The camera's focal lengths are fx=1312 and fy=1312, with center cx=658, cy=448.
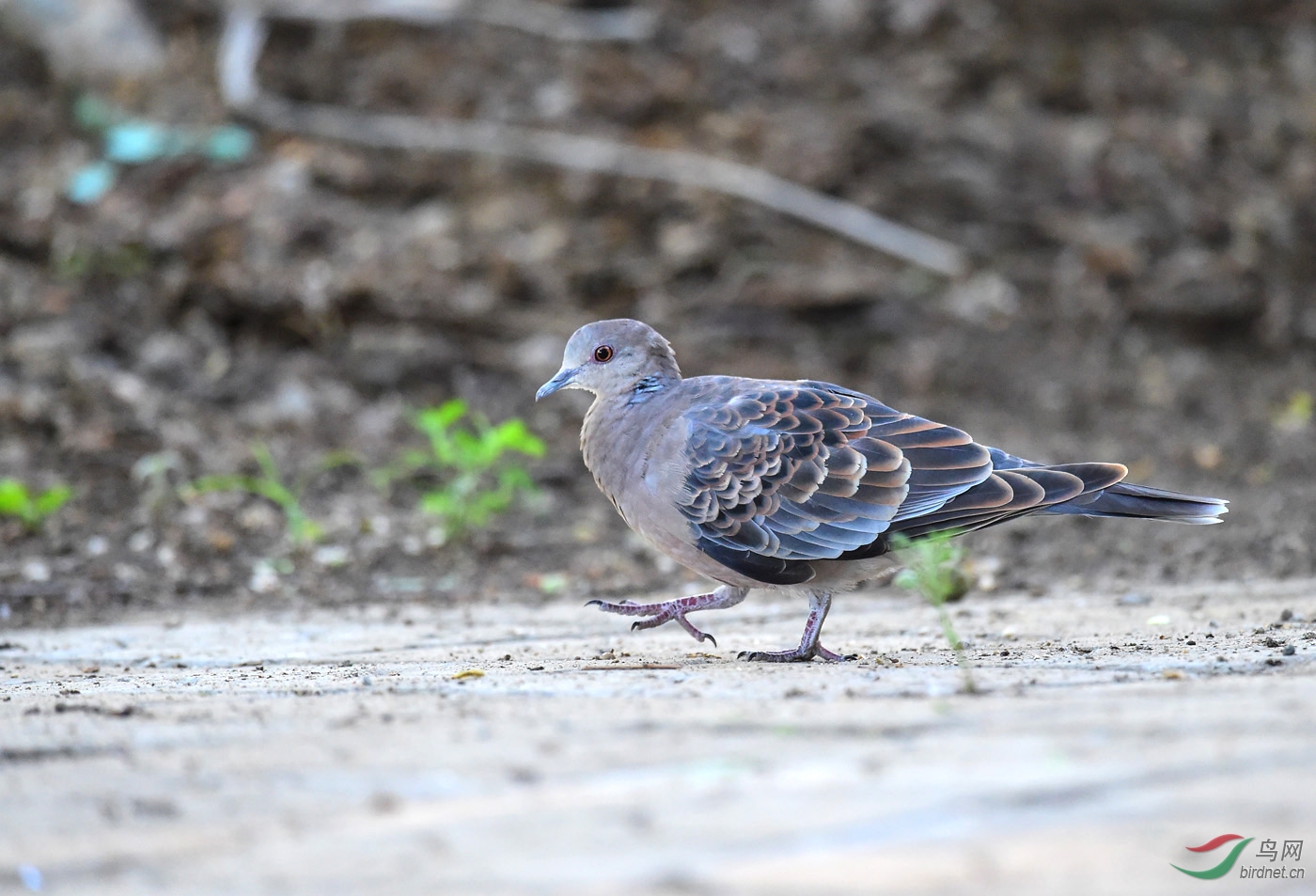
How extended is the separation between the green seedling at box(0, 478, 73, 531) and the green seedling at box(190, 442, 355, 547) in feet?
1.93

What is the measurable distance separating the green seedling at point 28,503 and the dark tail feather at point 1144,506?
145 inches

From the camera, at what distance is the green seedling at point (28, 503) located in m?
5.04

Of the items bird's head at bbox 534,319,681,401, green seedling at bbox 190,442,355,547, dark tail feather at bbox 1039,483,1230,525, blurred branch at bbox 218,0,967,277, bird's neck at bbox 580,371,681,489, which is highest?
blurred branch at bbox 218,0,967,277

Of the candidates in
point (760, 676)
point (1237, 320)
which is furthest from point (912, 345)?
point (760, 676)

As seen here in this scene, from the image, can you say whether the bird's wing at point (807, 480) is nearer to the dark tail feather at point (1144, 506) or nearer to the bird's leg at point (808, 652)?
the bird's leg at point (808, 652)

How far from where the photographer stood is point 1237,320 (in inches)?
312

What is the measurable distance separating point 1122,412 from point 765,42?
386cm

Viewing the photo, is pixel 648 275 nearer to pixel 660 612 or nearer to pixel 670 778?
pixel 660 612

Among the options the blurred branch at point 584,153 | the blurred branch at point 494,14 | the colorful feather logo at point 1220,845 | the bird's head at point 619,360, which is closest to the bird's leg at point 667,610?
the bird's head at point 619,360

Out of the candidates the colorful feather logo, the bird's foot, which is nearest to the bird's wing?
the bird's foot

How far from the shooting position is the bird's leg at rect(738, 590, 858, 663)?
10.8 ft

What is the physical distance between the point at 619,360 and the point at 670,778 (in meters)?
2.41

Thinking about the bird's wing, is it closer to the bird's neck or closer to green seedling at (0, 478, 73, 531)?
the bird's neck

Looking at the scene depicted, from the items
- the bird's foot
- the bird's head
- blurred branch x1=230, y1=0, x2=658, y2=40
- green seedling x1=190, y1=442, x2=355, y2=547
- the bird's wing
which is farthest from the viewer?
blurred branch x1=230, y1=0, x2=658, y2=40
